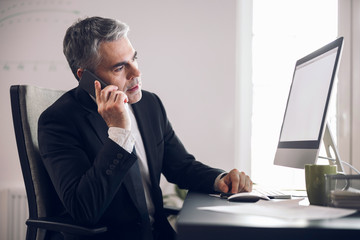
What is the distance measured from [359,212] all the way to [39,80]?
7.86ft

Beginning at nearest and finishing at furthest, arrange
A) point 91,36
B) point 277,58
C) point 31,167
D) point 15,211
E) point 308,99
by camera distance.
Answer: point 31,167, point 308,99, point 91,36, point 15,211, point 277,58

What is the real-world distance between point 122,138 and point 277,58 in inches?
73.6

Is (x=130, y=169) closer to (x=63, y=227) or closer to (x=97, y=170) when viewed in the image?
(x=97, y=170)

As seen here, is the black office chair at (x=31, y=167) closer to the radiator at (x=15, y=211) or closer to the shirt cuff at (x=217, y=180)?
the shirt cuff at (x=217, y=180)

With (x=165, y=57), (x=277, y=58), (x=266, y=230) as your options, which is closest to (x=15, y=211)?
(x=165, y=57)

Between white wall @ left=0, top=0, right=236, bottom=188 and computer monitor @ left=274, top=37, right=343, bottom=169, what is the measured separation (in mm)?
1037

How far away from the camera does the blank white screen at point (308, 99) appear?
4.20ft

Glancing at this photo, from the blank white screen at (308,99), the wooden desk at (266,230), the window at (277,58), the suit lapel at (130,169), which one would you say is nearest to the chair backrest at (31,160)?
the suit lapel at (130,169)

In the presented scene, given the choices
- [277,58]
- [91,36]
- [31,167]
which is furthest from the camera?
[277,58]

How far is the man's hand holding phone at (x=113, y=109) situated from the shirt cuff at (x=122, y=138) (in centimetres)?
3

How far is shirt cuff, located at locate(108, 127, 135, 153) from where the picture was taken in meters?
1.27

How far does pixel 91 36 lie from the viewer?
1.53 metres

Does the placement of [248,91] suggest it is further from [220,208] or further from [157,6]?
[220,208]

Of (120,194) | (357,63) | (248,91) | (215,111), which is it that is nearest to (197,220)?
(120,194)
